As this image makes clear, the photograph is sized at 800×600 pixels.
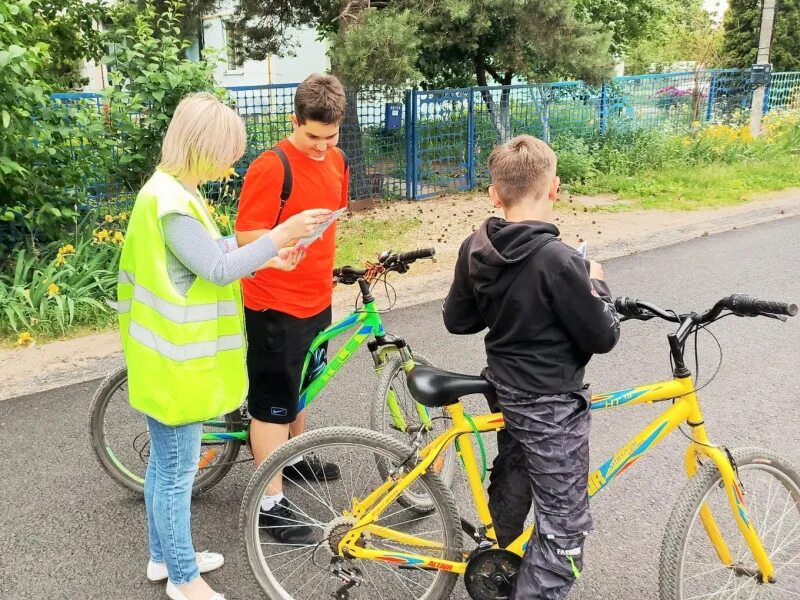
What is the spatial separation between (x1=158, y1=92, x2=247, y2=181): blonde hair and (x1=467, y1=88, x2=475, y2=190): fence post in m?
8.38

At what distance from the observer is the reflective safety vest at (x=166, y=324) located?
229cm

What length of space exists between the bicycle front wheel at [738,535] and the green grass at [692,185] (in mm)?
7353

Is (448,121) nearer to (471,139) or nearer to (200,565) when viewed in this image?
(471,139)

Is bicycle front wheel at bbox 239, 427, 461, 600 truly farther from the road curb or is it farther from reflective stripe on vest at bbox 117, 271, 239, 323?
the road curb

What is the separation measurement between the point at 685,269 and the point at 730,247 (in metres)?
1.18

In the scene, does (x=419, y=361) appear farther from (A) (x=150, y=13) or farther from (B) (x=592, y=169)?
(B) (x=592, y=169)

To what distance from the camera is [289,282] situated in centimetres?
298

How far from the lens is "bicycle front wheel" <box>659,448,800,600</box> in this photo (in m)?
2.34

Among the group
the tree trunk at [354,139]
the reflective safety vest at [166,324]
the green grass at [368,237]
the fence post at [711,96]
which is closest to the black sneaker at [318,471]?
the reflective safety vest at [166,324]

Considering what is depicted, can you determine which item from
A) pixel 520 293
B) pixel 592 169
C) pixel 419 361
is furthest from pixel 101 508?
pixel 592 169

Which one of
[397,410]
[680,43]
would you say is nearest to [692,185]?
[397,410]

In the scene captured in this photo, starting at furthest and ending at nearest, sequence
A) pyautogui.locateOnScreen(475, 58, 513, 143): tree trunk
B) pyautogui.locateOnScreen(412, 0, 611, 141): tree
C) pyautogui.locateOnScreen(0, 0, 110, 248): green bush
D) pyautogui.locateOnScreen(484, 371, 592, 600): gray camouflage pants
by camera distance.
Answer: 1. pyautogui.locateOnScreen(475, 58, 513, 143): tree trunk
2. pyautogui.locateOnScreen(412, 0, 611, 141): tree
3. pyautogui.locateOnScreen(0, 0, 110, 248): green bush
4. pyautogui.locateOnScreen(484, 371, 592, 600): gray camouflage pants

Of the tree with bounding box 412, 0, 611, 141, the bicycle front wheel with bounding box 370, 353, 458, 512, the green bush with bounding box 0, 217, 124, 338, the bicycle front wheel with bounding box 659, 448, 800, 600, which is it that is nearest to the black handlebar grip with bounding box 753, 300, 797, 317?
the bicycle front wheel with bounding box 659, 448, 800, 600

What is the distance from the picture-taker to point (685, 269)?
7223mm
